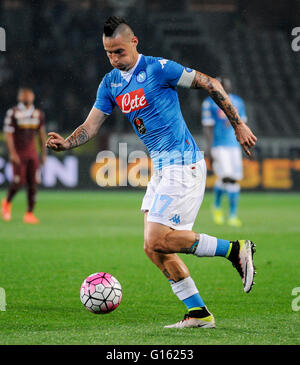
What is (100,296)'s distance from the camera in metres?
5.17

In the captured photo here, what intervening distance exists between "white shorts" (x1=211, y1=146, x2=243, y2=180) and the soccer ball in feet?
23.5

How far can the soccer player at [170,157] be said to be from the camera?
192 inches

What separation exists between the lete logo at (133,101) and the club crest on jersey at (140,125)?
0.08 meters

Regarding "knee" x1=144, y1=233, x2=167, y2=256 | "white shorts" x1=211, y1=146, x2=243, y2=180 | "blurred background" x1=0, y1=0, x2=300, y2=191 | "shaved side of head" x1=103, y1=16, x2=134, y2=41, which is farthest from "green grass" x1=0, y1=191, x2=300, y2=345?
"blurred background" x1=0, y1=0, x2=300, y2=191

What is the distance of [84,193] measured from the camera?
19.1 m

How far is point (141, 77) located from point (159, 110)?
26cm

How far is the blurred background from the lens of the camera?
755 inches

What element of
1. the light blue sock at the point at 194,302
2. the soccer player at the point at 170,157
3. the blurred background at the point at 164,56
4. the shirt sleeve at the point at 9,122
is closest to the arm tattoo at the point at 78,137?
the soccer player at the point at 170,157

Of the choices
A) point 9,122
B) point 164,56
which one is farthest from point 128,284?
point 164,56

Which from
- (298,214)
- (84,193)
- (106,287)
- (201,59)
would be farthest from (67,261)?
(201,59)

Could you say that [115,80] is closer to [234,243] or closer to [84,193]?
[234,243]

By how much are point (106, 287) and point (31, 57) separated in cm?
1828

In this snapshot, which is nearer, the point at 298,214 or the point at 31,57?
the point at 298,214

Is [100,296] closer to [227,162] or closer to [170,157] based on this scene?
[170,157]
